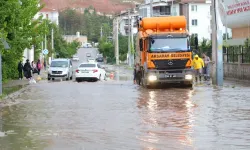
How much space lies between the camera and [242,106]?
67.1 feet

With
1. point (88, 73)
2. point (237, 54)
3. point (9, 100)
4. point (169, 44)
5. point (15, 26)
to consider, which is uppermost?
point (15, 26)

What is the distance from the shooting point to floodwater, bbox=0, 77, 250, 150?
12461 mm

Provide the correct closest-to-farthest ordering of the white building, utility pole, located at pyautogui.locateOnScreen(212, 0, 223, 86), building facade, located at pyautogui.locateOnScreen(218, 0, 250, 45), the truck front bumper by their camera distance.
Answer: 1. the truck front bumper
2. utility pole, located at pyautogui.locateOnScreen(212, 0, 223, 86)
3. building facade, located at pyautogui.locateOnScreen(218, 0, 250, 45)
4. the white building

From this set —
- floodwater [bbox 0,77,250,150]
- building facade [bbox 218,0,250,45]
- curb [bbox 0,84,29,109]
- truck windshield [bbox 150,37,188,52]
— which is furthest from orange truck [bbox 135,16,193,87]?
building facade [bbox 218,0,250,45]

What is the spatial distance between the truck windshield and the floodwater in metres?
4.75

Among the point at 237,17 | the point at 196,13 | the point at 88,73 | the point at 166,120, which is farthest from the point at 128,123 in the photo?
the point at 196,13

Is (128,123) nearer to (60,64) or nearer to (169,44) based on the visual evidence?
(169,44)

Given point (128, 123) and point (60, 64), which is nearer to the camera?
point (128, 123)

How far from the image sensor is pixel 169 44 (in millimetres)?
29594

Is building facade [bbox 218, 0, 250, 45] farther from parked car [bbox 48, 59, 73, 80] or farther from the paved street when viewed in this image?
the paved street

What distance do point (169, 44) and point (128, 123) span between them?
14.0 meters

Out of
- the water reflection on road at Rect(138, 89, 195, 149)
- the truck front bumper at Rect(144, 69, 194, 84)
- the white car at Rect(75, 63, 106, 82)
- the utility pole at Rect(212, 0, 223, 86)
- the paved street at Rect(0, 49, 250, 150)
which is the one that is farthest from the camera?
the white car at Rect(75, 63, 106, 82)

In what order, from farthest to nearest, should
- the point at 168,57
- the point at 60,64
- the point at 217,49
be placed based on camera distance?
the point at 60,64, the point at 217,49, the point at 168,57

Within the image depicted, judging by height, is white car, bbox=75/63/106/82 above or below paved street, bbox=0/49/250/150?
above
